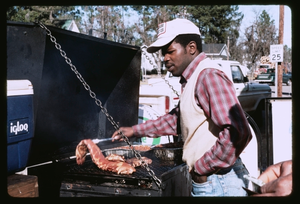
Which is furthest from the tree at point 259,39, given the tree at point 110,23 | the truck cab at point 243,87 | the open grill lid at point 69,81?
the open grill lid at point 69,81

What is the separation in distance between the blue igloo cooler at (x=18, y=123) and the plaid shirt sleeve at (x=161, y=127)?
1.10m

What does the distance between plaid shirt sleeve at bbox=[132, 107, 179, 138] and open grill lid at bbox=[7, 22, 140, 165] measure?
1112 millimetres

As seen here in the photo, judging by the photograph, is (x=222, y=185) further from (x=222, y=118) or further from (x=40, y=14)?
(x=40, y=14)

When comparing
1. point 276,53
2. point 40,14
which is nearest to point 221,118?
point 276,53

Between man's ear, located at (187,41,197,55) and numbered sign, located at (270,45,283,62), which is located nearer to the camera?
man's ear, located at (187,41,197,55)

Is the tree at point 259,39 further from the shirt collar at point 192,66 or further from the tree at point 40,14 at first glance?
the shirt collar at point 192,66

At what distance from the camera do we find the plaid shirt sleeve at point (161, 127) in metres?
3.06

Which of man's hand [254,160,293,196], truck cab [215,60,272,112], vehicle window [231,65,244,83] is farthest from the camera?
vehicle window [231,65,244,83]

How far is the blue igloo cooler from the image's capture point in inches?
92.6

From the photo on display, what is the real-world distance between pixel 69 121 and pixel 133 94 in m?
1.26

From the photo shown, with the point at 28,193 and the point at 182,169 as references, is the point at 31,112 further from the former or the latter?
the point at 182,169

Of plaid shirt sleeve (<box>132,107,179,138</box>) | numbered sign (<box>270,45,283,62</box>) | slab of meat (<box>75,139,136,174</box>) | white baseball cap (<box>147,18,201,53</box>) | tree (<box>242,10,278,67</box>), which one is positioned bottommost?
slab of meat (<box>75,139,136,174</box>)

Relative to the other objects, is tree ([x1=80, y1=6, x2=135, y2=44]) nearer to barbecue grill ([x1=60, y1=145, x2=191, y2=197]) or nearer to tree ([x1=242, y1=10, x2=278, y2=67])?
tree ([x1=242, y1=10, x2=278, y2=67])

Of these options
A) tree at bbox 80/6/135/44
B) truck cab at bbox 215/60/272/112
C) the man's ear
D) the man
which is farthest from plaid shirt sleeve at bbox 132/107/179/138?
tree at bbox 80/6/135/44
